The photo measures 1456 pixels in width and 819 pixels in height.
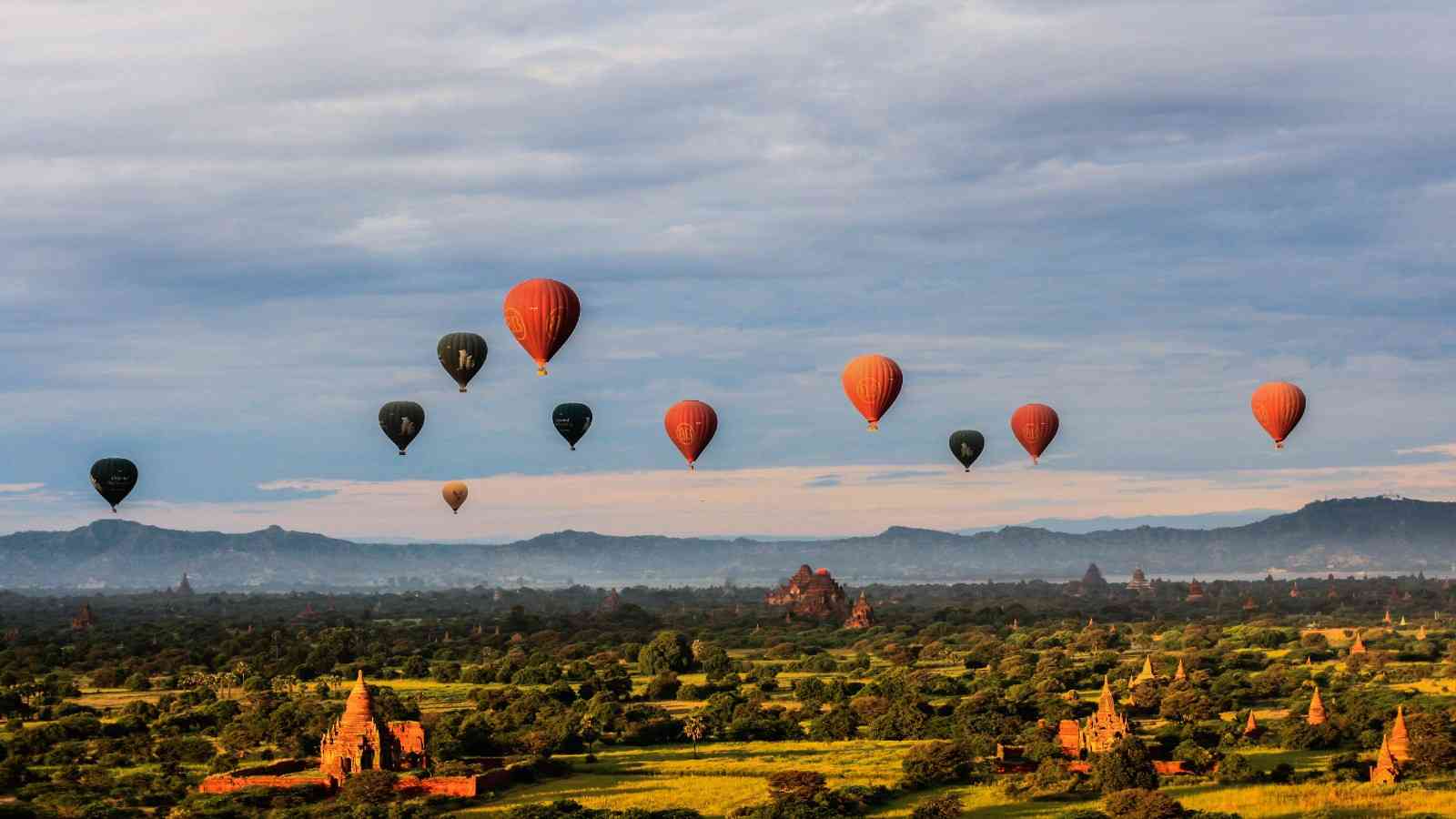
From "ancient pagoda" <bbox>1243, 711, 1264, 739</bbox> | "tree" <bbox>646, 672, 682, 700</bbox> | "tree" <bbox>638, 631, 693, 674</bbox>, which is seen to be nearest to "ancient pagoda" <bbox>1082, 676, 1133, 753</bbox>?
"ancient pagoda" <bbox>1243, 711, 1264, 739</bbox>

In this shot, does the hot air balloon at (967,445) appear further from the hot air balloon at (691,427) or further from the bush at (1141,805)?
the bush at (1141,805)

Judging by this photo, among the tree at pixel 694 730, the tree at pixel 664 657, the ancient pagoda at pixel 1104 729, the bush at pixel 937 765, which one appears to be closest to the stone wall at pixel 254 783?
the tree at pixel 694 730

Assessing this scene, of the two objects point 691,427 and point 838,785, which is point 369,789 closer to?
point 838,785

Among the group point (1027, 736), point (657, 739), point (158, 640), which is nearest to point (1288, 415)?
point (1027, 736)

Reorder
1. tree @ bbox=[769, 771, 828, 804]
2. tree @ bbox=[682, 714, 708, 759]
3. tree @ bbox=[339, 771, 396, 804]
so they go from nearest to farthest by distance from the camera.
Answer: tree @ bbox=[769, 771, 828, 804] → tree @ bbox=[339, 771, 396, 804] → tree @ bbox=[682, 714, 708, 759]

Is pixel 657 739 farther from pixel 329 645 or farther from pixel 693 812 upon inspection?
pixel 329 645

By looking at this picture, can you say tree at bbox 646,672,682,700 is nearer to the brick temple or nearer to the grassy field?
the grassy field
